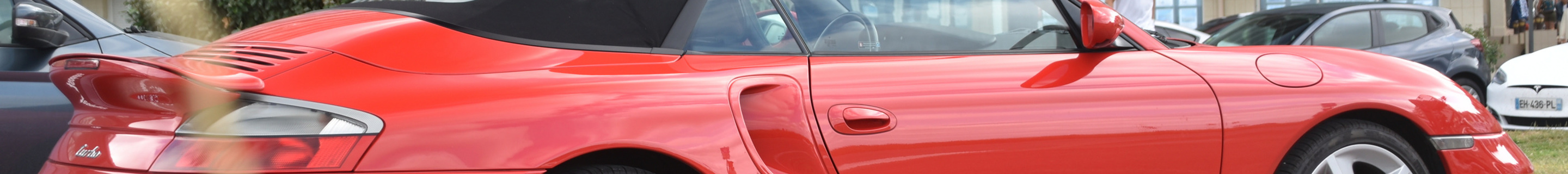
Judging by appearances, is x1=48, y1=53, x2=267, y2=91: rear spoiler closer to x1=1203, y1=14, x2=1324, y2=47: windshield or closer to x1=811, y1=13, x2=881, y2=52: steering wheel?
x1=811, y1=13, x2=881, y2=52: steering wheel

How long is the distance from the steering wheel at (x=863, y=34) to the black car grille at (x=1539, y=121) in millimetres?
5362

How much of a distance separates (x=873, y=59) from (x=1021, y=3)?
560 millimetres

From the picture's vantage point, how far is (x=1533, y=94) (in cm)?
619

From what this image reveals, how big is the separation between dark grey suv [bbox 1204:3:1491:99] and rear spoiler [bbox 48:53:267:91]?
689cm

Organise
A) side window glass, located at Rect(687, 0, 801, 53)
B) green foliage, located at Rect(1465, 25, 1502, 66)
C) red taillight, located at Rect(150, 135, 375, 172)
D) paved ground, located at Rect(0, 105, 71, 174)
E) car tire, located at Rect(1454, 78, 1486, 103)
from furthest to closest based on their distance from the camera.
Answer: green foliage, located at Rect(1465, 25, 1502, 66) → car tire, located at Rect(1454, 78, 1486, 103) → paved ground, located at Rect(0, 105, 71, 174) → side window glass, located at Rect(687, 0, 801, 53) → red taillight, located at Rect(150, 135, 375, 172)

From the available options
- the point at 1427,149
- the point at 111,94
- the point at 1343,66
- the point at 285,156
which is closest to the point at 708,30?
the point at 285,156

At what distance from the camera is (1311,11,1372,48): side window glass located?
742 centimetres

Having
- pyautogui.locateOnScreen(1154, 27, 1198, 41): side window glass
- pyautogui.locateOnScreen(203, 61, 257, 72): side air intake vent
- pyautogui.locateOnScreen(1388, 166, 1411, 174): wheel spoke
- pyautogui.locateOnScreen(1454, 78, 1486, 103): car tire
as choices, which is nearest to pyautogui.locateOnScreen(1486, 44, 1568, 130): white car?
pyautogui.locateOnScreen(1454, 78, 1486, 103): car tire

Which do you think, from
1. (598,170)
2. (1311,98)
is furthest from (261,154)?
(1311,98)

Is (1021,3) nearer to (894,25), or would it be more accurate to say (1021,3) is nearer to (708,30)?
(894,25)

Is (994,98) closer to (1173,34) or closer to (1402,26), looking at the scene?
(1402,26)

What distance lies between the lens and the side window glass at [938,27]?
2.38 meters

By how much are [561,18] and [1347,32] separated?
6.76 m

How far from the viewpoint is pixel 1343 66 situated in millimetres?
2637
